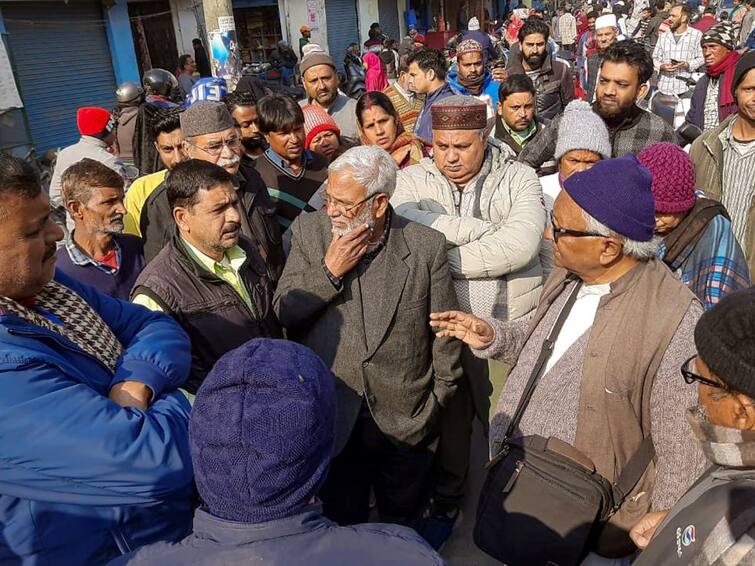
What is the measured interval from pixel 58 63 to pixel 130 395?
12.7 m

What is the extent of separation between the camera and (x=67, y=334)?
1.55 meters

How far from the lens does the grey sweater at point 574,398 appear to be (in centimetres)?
180

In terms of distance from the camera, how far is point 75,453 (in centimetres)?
136

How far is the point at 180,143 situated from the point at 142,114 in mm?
1763

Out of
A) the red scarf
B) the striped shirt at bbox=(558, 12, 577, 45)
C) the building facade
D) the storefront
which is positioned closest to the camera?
the red scarf

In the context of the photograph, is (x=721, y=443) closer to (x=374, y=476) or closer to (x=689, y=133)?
(x=374, y=476)

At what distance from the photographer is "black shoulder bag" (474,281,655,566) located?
6.24ft

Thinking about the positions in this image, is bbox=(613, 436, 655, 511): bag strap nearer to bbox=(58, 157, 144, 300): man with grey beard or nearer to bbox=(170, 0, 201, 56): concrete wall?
bbox=(58, 157, 144, 300): man with grey beard

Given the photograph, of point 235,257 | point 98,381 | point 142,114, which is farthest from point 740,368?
point 142,114

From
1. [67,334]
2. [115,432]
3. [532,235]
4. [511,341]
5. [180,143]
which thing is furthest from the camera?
[180,143]

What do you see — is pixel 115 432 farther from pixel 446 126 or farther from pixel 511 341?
pixel 446 126

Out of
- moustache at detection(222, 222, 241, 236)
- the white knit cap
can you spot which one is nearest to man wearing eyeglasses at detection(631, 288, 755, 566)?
moustache at detection(222, 222, 241, 236)

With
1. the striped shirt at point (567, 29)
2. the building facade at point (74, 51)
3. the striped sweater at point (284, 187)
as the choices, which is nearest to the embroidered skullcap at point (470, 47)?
the striped sweater at point (284, 187)

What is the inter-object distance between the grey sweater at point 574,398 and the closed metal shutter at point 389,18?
23929mm
